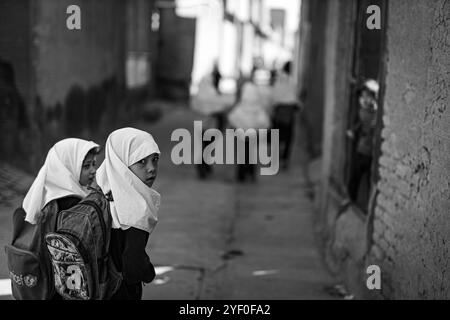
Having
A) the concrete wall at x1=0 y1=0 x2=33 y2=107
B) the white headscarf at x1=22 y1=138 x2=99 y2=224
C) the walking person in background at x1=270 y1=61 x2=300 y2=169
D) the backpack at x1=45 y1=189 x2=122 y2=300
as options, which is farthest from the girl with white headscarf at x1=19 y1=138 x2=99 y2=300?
the walking person in background at x1=270 y1=61 x2=300 y2=169

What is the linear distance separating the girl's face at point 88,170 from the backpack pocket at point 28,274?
15.9 inches

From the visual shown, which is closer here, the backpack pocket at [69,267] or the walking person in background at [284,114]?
the backpack pocket at [69,267]

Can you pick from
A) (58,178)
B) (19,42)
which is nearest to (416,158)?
(58,178)

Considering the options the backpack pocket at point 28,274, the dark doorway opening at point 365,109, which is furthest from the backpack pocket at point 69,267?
the dark doorway opening at point 365,109

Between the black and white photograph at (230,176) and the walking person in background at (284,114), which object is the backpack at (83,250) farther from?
the walking person in background at (284,114)

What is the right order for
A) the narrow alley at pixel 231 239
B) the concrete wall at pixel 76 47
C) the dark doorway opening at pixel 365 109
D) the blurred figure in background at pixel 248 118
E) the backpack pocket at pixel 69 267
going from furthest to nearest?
the blurred figure in background at pixel 248 118
the concrete wall at pixel 76 47
the narrow alley at pixel 231 239
the dark doorway opening at pixel 365 109
the backpack pocket at pixel 69 267

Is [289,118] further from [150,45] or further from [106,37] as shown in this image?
[150,45]

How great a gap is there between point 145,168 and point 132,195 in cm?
12

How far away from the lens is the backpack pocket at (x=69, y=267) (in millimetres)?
2871

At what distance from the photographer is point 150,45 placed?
56.4 ft

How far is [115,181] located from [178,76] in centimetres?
1644

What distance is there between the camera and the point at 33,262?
3061 mm

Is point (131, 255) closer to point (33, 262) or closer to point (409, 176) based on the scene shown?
point (33, 262)
